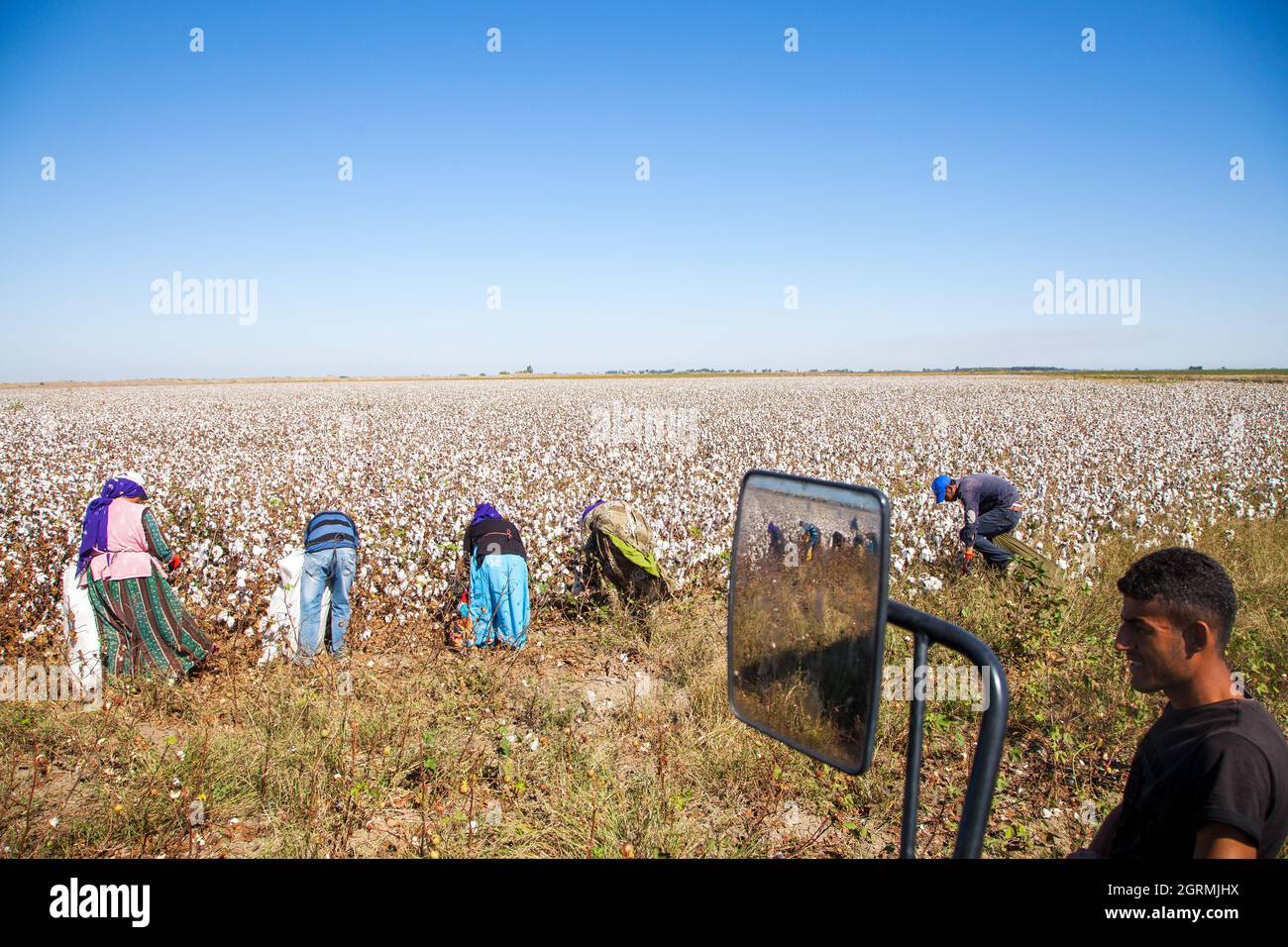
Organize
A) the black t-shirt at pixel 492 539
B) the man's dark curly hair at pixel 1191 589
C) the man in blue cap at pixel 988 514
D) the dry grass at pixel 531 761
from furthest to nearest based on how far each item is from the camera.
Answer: the man in blue cap at pixel 988 514 < the black t-shirt at pixel 492 539 < the dry grass at pixel 531 761 < the man's dark curly hair at pixel 1191 589

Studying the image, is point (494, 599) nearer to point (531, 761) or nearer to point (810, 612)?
point (531, 761)

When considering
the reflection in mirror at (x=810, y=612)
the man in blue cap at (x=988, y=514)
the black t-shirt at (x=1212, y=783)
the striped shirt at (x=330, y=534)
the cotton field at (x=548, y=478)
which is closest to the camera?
the reflection in mirror at (x=810, y=612)

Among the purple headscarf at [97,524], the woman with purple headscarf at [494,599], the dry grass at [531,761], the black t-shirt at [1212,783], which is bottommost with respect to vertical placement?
the dry grass at [531,761]

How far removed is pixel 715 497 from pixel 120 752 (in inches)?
348

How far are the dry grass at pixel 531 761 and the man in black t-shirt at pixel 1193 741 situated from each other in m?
1.90

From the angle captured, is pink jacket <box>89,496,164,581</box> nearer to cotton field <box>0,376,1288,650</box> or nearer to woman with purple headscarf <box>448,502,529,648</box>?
cotton field <box>0,376,1288,650</box>

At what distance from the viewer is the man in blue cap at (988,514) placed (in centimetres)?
806

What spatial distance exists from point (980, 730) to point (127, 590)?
21.3ft

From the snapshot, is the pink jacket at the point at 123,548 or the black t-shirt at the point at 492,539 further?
the black t-shirt at the point at 492,539

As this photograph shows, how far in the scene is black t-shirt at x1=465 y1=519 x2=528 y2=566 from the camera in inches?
253

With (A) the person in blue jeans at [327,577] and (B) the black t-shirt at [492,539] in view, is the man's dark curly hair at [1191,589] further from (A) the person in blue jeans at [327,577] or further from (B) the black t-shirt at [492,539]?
(A) the person in blue jeans at [327,577]

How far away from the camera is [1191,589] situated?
6.79 ft

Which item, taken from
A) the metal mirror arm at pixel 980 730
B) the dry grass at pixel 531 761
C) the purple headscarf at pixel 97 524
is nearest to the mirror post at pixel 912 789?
the metal mirror arm at pixel 980 730
